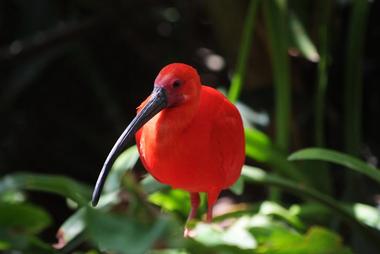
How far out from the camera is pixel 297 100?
2.96 metres

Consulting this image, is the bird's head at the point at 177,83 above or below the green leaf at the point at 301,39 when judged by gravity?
above

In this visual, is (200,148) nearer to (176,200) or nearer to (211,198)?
(211,198)

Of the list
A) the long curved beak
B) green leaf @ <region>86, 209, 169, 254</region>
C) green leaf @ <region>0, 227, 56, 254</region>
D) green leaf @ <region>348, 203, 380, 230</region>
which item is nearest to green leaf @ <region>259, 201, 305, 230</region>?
green leaf @ <region>348, 203, 380, 230</region>

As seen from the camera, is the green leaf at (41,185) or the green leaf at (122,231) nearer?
the green leaf at (122,231)

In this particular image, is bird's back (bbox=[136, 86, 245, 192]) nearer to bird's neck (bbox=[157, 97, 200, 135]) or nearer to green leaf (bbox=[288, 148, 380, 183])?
bird's neck (bbox=[157, 97, 200, 135])

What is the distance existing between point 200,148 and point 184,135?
45 millimetres

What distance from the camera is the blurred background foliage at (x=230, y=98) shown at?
208 cm

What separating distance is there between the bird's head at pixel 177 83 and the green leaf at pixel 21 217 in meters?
0.43

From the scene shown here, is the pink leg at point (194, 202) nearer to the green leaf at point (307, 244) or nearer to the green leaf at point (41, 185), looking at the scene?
the green leaf at point (41, 185)

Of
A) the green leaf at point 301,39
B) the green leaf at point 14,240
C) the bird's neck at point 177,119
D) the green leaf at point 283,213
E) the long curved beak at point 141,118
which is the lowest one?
the green leaf at point 283,213

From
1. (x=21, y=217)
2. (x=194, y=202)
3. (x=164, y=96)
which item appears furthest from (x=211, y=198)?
Answer: (x=21, y=217)

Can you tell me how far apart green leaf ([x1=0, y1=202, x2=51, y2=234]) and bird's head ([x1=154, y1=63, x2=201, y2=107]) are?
43 cm

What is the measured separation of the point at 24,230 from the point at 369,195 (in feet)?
4.81

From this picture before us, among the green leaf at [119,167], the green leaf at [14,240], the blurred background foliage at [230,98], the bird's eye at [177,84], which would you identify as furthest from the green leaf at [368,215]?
the green leaf at [14,240]
